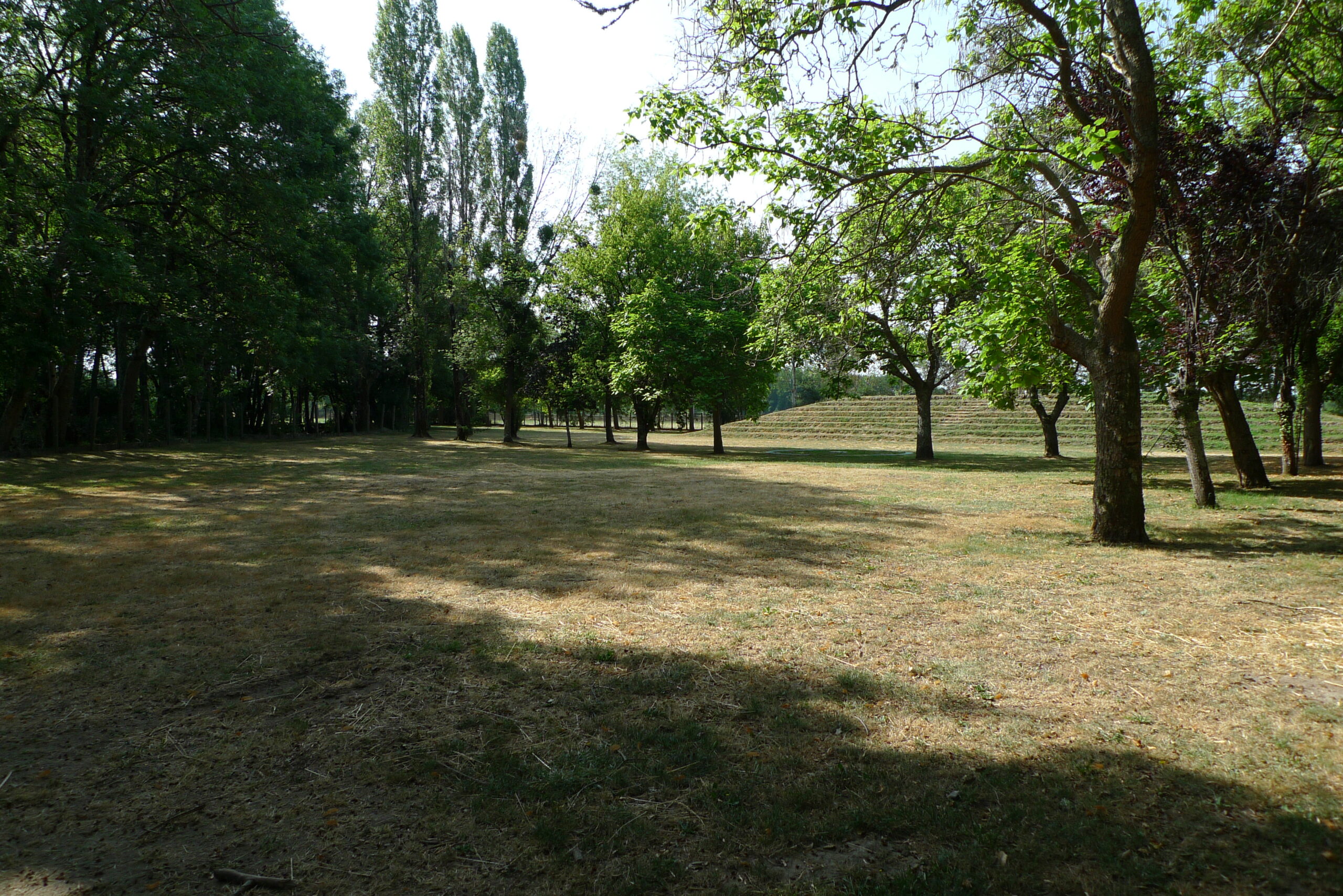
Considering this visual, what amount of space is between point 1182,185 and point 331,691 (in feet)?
38.0

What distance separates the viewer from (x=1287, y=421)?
1480 centimetres

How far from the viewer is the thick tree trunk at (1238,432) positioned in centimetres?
1213

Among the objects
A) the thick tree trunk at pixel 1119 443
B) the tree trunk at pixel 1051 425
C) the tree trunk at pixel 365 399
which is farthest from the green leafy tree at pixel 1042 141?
the tree trunk at pixel 365 399

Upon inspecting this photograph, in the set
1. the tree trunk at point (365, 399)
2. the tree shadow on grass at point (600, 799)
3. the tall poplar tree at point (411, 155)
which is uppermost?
the tall poplar tree at point (411, 155)

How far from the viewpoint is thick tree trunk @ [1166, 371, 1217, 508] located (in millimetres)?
10078

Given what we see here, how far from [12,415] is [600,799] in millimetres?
21916

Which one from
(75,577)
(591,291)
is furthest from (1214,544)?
(591,291)

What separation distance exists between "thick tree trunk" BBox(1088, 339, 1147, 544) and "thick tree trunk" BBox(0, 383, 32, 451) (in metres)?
22.3

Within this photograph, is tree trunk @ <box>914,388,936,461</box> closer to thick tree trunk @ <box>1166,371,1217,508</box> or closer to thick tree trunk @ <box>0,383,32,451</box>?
thick tree trunk @ <box>1166,371,1217,508</box>

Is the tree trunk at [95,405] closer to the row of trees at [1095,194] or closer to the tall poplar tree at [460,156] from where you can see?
the tall poplar tree at [460,156]

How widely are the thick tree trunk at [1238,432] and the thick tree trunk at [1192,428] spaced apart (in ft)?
4.48

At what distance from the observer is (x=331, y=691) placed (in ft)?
12.4

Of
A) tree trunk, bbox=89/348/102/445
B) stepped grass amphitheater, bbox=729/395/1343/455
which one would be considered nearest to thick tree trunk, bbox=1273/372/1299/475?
stepped grass amphitheater, bbox=729/395/1343/455

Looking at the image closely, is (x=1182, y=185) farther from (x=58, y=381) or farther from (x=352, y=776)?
(x=58, y=381)
